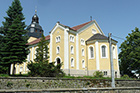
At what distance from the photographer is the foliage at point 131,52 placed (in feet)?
105

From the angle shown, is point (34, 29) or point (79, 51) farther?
point (34, 29)

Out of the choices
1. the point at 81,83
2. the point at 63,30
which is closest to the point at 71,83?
the point at 81,83

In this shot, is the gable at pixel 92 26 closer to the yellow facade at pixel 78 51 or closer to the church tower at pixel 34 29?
the yellow facade at pixel 78 51

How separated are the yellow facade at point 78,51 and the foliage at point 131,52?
5.06 meters

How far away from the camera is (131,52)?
32438 mm

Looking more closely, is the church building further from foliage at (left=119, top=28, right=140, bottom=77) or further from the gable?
foliage at (left=119, top=28, right=140, bottom=77)

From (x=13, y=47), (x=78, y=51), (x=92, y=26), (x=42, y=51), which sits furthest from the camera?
(x=92, y=26)

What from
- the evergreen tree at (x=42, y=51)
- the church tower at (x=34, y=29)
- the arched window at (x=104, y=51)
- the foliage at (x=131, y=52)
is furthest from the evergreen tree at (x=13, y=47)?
the church tower at (x=34, y=29)

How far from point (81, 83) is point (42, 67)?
5647 millimetres

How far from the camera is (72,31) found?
29094 millimetres

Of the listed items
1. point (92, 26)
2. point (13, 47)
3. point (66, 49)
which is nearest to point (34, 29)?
point (92, 26)

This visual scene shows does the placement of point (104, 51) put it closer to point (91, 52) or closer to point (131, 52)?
point (91, 52)

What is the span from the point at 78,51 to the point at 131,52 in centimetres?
1334

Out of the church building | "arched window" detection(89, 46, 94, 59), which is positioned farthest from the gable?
"arched window" detection(89, 46, 94, 59)
